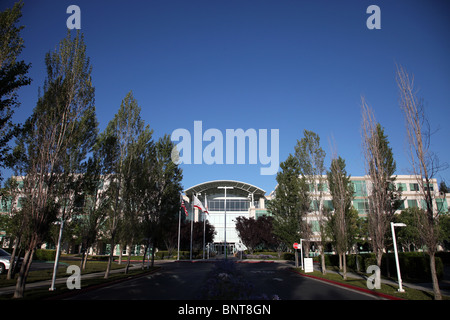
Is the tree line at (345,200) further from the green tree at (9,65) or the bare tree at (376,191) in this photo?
the green tree at (9,65)

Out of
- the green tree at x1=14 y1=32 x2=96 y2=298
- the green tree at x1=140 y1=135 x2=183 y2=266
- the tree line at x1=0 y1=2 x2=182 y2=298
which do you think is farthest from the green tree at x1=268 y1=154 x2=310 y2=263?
the green tree at x1=14 y1=32 x2=96 y2=298

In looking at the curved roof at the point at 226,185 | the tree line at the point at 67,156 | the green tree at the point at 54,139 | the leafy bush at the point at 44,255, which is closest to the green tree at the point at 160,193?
the tree line at the point at 67,156

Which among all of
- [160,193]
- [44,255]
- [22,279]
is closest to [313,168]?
[160,193]

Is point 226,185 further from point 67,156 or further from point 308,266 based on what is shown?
point 67,156

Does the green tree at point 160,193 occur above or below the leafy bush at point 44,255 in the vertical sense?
above

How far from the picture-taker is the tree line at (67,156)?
11.2 m

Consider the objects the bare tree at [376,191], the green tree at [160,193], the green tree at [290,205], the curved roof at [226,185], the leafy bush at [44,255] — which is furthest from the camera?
the curved roof at [226,185]

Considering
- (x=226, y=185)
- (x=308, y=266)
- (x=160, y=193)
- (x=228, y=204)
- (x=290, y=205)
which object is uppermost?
(x=226, y=185)

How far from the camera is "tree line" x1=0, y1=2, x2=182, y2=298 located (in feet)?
36.6

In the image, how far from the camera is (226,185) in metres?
69.8

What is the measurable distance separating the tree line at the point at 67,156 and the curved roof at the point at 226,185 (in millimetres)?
45209

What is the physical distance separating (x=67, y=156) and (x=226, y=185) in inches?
2271
